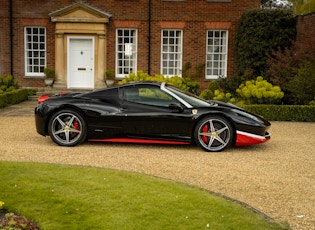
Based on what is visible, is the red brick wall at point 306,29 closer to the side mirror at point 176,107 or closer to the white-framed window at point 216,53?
the white-framed window at point 216,53

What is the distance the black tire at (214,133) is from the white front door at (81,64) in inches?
510

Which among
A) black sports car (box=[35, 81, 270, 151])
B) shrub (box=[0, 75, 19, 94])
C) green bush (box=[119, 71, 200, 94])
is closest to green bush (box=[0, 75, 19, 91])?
shrub (box=[0, 75, 19, 94])

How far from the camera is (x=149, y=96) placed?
30.0 feet

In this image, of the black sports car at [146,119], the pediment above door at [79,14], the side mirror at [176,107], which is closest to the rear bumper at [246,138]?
the black sports car at [146,119]

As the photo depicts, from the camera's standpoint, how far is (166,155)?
8430 millimetres

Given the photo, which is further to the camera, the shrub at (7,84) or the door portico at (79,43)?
the door portico at (79,43)

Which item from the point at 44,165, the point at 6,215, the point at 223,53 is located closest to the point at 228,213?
the point at 6,215

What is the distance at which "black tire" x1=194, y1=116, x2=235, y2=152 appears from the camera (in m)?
8.82

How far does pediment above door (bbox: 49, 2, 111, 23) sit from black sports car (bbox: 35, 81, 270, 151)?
11877 millimetres

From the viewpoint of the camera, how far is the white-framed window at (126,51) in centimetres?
2131

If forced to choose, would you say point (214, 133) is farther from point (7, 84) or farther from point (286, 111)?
point (7, 84)

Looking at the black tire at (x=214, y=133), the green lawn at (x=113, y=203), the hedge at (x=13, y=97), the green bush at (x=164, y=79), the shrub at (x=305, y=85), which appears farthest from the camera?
the hedge at (x=13, y=97)

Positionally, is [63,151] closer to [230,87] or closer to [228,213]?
[228,213]

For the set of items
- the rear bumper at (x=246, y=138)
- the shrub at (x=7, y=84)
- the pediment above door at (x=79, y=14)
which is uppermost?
the pediment above door at (x=79, y=14)
